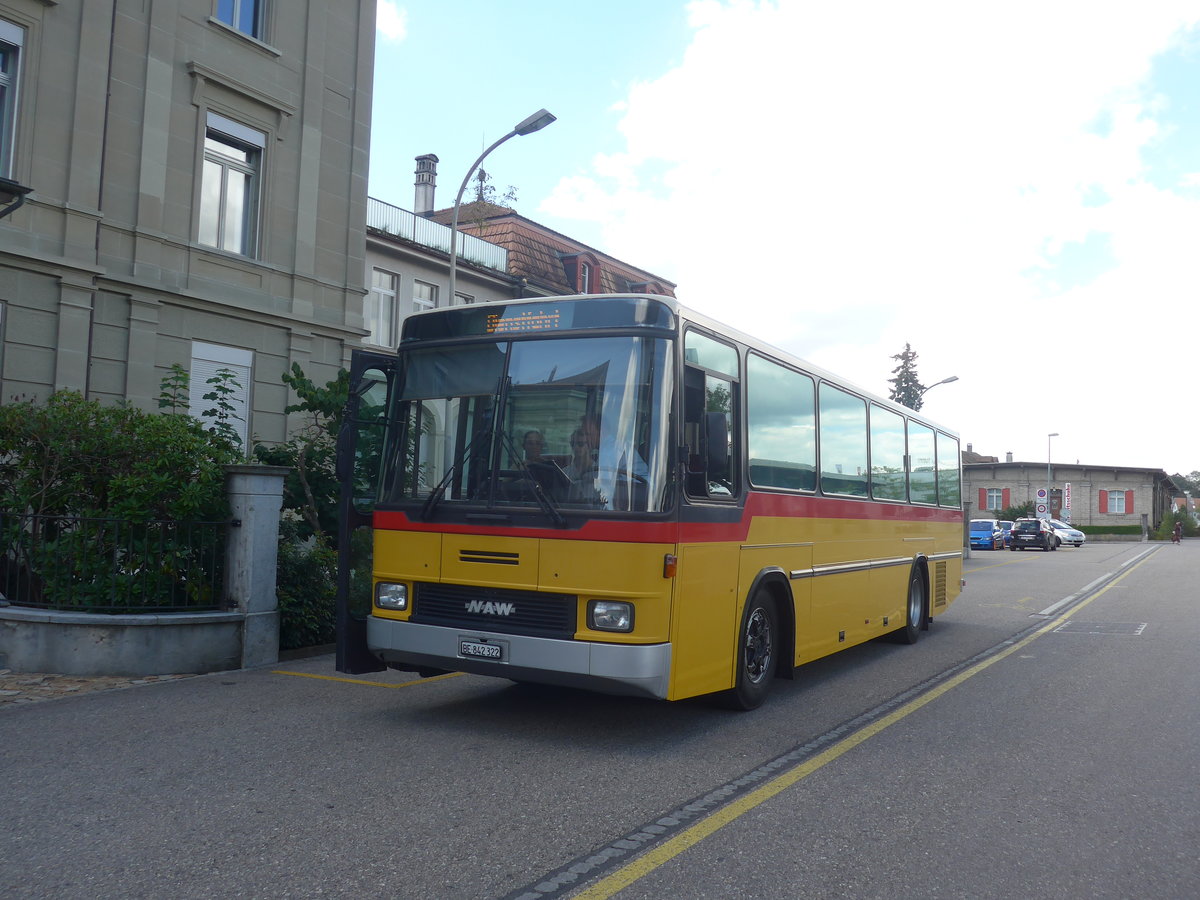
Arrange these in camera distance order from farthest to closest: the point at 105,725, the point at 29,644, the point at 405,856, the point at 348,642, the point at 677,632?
the point at 29,644 → the point at 348,642 → the point at 105,725 → the point at 677,632 → the point at 405,856

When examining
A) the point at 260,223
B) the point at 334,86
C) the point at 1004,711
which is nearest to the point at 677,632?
the point at 1004,711

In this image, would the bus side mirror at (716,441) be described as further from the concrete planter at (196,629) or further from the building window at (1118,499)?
the building window at (1118,499)

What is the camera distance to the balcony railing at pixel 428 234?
88.7 ft

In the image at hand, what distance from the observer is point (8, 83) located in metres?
14.6

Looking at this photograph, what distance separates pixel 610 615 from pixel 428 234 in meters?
24.0

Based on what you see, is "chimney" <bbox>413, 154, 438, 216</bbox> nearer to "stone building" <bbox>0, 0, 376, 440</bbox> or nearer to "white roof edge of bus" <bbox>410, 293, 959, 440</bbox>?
"stone building" <bbox>0, 0, 376, 440</bbox>

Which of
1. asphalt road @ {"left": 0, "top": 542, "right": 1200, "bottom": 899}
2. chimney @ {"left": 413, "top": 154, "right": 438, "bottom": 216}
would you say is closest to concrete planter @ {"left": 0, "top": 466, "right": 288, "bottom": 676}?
asphalt road @ {"left": 0, "top": 542, "right": 1200, "bottom": 899}

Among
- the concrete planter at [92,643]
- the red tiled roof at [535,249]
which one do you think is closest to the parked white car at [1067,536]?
the red tiled roof at [535,249]

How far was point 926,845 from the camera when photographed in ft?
15.3

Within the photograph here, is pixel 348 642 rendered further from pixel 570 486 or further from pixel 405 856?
pixel 405 856

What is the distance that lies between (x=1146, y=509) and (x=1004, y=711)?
90.6 metres

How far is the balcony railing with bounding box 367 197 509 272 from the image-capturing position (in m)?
27.0

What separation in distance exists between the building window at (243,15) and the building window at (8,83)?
147 inches

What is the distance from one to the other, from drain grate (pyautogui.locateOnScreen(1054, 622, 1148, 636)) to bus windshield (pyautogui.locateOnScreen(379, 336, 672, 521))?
9.70 meters
